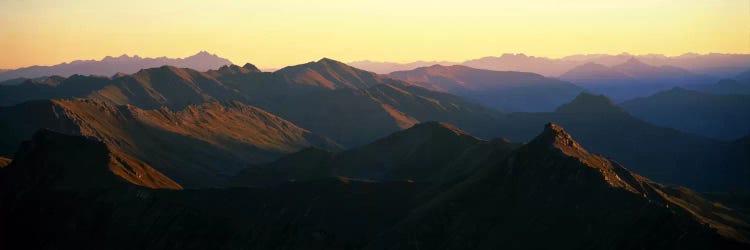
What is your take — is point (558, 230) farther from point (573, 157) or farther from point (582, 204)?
point (573, 157)

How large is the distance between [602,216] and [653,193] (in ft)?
94.3

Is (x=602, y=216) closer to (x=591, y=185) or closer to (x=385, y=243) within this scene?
(x=591, y=185)

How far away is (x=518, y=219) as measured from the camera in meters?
188

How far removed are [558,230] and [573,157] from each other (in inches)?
901

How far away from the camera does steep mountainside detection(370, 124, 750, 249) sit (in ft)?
548

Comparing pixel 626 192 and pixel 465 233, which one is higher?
pixel 626 192

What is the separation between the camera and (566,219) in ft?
596

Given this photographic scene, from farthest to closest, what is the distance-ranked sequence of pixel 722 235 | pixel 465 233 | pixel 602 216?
pixel 465 233 < pixel 602 216 < pixel 722 235

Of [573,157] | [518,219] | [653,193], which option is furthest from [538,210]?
[653,193]

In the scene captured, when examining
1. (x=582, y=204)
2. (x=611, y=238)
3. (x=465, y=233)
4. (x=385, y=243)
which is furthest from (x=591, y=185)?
(x=385, y=243)

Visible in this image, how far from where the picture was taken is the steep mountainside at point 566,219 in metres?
167

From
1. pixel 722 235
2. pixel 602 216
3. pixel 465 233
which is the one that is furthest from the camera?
pixel 465 233

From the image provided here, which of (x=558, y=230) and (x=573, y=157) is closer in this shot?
(x=558, y=230)

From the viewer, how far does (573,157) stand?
195 m
